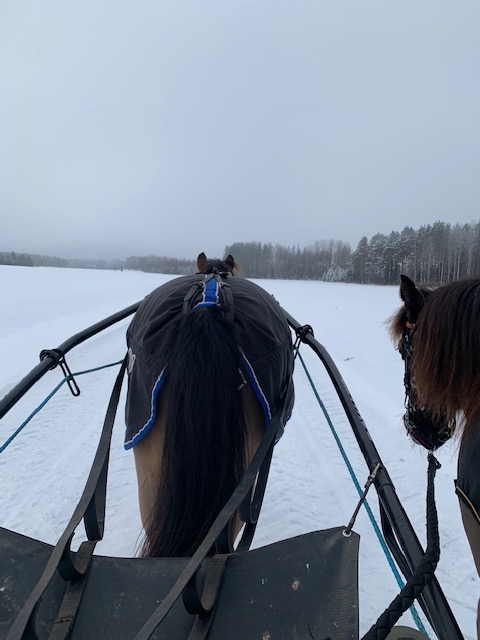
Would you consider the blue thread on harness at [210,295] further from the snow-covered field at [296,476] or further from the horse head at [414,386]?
the snow-covered field at [296,476]

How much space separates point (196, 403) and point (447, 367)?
95cm

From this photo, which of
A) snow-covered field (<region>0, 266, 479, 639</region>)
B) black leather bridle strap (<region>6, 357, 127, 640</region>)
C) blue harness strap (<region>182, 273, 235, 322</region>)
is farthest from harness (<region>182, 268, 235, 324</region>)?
snow-covered field (<region>0, 266, 479, 639</region>)

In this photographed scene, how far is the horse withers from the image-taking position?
1.24m

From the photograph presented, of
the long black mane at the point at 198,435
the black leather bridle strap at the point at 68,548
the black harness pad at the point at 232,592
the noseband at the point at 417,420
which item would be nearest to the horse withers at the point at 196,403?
the long black mane at the point at 198,435

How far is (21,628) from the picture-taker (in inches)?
26.4

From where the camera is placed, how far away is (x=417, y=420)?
154 centimetres

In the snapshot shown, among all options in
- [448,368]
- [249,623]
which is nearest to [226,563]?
[249,623]

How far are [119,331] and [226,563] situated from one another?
8863 millimetres

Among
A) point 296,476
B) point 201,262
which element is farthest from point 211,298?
point 296,476

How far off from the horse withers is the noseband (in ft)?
1.79

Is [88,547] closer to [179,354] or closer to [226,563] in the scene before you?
[226,563]

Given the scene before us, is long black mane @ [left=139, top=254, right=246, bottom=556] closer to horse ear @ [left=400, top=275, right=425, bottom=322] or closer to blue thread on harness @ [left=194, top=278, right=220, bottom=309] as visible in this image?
blue thread on harness @ [left=194, top=278, right=220, bottom=309]

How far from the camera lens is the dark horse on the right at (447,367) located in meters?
1.19

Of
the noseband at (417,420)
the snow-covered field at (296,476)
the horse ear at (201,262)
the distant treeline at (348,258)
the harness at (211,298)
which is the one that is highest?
the distant treeline at (348,258)
